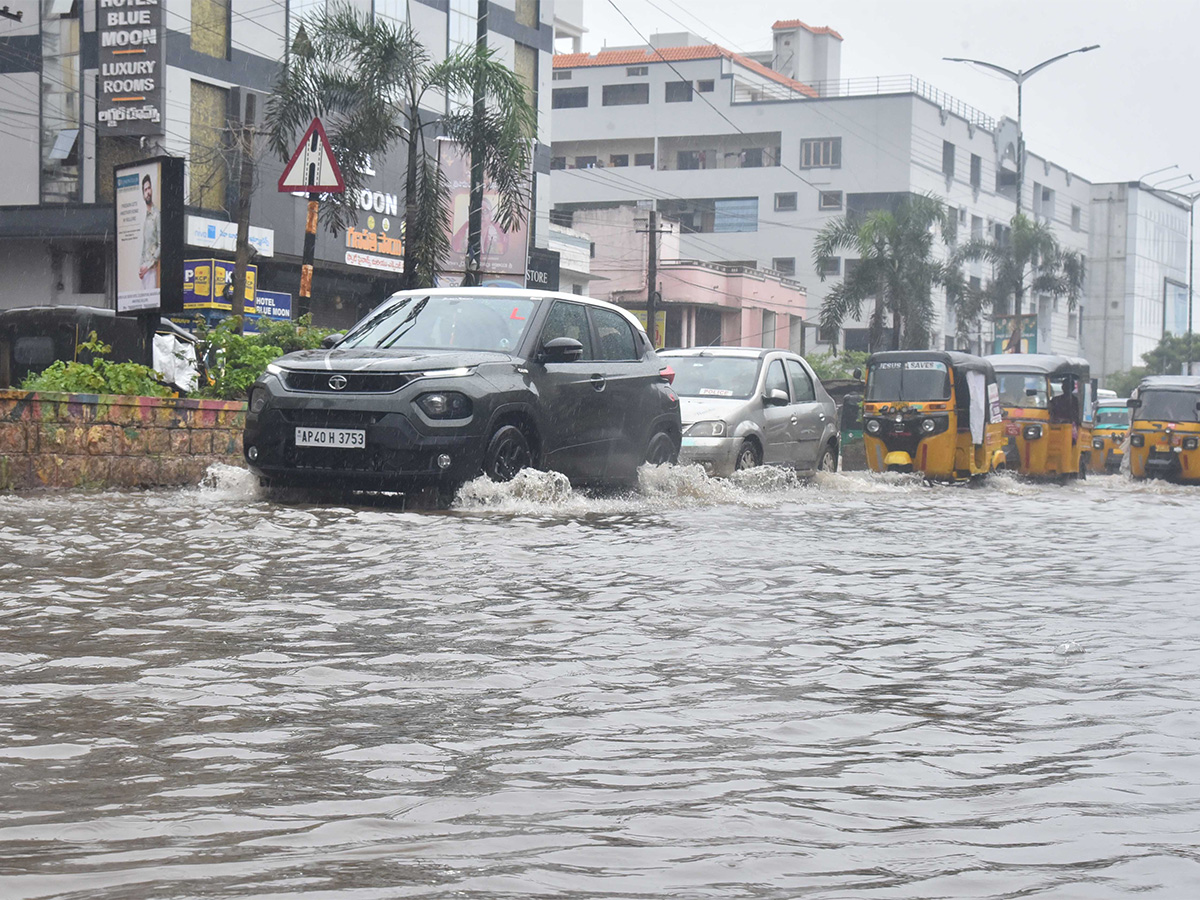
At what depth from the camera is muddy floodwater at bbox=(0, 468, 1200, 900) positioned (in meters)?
3.03

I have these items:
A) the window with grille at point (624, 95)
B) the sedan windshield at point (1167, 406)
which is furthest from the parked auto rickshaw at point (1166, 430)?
the window with grille at point (624, 95)

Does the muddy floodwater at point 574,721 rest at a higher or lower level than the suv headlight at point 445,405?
lower

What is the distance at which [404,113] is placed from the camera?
71.8 ft

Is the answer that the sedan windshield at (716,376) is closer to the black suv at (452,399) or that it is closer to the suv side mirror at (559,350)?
the black suv at (452,399)

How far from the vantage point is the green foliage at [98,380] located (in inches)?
480

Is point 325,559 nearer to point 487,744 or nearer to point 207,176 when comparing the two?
point 487,744

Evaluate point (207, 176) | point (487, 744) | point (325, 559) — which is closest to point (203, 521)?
point (325, 559)

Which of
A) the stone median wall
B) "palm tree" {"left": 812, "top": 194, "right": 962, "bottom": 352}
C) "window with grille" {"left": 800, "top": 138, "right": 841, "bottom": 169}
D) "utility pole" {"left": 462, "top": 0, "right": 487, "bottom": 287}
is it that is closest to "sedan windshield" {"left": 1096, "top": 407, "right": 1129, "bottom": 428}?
"palm tree" {"left": 812, "top": 194, "right": 962, "bottom": 352}

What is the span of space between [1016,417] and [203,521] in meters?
19.9

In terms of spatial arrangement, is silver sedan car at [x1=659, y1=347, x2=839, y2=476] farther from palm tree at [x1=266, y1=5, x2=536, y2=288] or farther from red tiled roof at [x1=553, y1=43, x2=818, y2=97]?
red tiled roof at [x1=553, y1=43, x2=818, y2=97]

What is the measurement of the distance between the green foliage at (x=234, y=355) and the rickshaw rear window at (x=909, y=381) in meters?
10.1

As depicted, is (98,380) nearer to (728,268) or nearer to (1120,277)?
(728,268)

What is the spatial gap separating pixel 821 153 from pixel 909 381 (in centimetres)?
5955

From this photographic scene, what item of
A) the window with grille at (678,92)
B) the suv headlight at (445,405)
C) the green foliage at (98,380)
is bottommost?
the suv headlight at (445,405)
